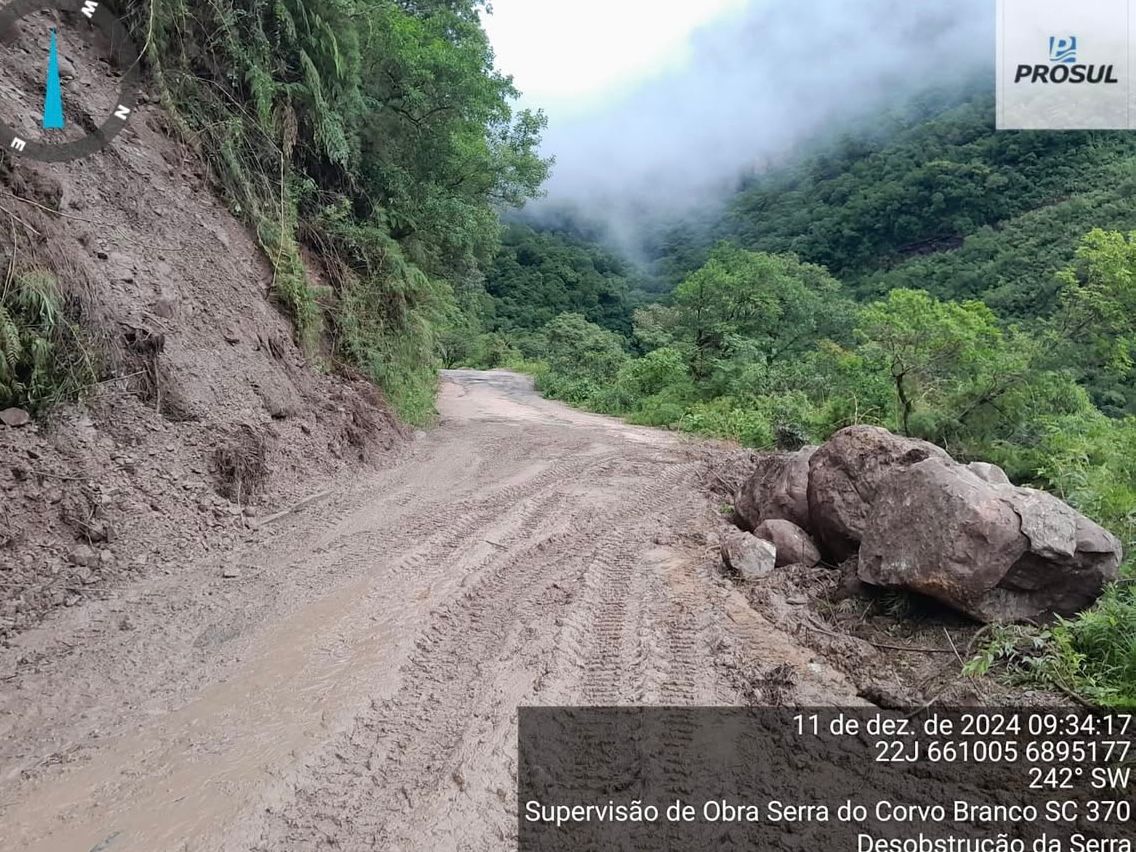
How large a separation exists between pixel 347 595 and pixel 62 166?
4.83m

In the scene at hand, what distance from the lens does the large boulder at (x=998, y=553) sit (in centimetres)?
338

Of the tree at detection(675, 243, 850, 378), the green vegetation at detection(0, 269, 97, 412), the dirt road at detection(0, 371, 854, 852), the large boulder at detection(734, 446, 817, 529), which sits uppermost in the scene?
the tree at detection(675, 243, 850, 378)

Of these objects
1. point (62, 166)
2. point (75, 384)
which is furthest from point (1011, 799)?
point (62, 166)

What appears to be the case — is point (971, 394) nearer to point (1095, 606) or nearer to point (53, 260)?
point (1095, 606)

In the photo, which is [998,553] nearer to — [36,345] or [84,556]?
[84,556]

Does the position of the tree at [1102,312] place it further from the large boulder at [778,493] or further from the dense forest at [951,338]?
the large boulder at [778,493]

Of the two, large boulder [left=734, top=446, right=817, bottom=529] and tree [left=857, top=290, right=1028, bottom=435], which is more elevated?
tree [left=857, top=290, right=1028, bottom=435]

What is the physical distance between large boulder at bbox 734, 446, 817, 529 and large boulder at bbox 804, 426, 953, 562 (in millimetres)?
228

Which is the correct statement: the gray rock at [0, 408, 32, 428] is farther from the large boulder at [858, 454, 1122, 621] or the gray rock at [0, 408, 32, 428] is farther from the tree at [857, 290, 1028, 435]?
the tree at [857, 290, 1028, 435]

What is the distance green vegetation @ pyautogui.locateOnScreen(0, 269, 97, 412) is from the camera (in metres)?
3.96

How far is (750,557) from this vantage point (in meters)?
4.60

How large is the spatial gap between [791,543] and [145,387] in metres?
5.66

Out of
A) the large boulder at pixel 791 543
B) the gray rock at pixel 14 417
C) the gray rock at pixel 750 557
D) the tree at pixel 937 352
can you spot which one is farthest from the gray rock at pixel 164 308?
the tree at pixel 937 352

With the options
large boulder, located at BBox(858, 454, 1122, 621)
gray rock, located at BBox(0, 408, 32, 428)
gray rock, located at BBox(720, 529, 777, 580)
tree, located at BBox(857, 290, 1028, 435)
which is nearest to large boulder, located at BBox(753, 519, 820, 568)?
gray rock, located at BBox(720, 529, 777, 580)
